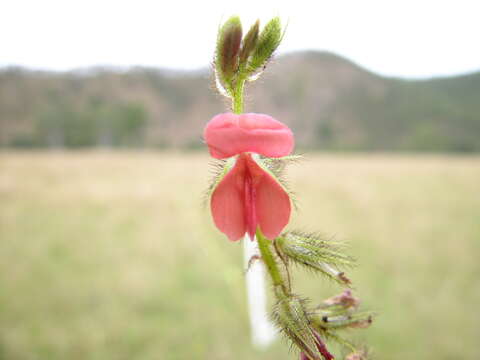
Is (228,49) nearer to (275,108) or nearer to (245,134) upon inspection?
(245,134)

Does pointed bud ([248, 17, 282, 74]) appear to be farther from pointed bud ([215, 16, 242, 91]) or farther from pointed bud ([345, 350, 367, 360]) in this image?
pointed bud ([345, 350, 367, 360])

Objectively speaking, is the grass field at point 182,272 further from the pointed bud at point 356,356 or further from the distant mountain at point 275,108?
the distant mountain at point 275,108

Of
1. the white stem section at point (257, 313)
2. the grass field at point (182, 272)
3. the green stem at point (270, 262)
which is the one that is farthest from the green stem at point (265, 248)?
the white stem section at point (257, 313)

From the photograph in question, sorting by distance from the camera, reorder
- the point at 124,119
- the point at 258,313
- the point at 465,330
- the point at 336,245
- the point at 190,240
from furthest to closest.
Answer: the point at 124,119 < the point at 190,240 < the point at 465,330 < the point at 258,313 < the point at 336,245

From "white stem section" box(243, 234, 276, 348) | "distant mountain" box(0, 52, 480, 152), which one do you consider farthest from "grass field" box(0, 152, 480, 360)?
"distant mountain" box(0, 52, 480, 152)

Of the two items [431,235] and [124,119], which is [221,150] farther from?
[124,119]

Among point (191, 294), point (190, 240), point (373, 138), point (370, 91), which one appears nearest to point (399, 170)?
point (190, 240)
